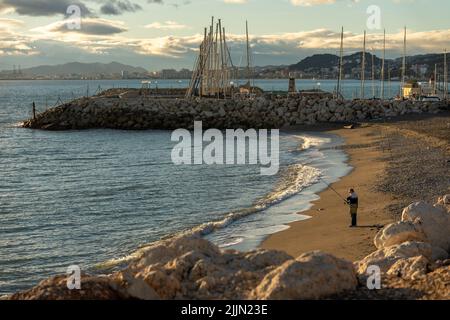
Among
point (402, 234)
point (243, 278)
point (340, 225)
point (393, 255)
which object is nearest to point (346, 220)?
point (340, 225)

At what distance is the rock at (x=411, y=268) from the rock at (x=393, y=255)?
263mm

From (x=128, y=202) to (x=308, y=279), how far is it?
1516 cm

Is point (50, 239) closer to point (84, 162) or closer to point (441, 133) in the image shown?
point (84, 162)

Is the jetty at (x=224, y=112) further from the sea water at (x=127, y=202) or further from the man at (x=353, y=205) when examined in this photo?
the man at (x=353, y=205)

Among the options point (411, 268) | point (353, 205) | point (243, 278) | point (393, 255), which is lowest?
point (353, 205)

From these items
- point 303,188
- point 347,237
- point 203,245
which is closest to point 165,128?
point 303,188

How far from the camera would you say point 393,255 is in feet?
29.5

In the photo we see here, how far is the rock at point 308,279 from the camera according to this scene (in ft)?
21.5

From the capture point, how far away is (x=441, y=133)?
36938 mm

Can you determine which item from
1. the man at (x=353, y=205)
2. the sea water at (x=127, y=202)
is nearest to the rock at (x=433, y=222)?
the man at (x=353, y=205)

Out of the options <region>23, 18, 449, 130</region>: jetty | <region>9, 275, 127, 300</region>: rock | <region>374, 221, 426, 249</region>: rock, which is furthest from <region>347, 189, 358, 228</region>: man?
<region>23, 18, 449, 130</region>: jetty

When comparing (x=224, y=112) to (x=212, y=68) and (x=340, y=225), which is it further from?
(x=340, y=225)

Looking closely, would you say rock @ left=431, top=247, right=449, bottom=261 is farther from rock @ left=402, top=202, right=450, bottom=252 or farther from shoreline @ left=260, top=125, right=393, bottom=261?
shoreline @ left=260, top=125, right=393, bottom=261

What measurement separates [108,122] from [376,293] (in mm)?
52540
